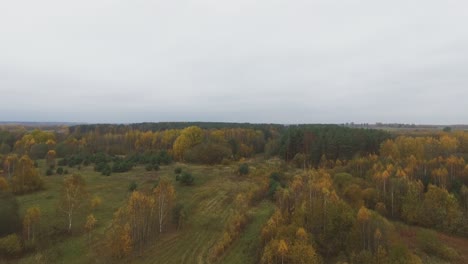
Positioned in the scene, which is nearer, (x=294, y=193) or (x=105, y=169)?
(x=294, y=193)

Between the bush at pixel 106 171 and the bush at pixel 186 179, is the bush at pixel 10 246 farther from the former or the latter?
the bush at pixel 106 171

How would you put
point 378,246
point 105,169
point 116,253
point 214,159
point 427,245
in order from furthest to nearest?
point 214,159 → point 105,169 → point 427,245 → point 116,253 → point 378,246

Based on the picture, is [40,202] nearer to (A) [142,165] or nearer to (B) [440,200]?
(A) [142,165]

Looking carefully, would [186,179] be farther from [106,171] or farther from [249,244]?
[249,244]

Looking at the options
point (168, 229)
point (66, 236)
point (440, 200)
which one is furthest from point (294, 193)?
point (66, 236)

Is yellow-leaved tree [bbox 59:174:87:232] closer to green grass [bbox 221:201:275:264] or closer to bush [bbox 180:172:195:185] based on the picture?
green grass [bbox 221:201:275:264]

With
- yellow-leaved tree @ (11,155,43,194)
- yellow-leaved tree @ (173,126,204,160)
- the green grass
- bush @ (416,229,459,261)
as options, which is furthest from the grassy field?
yellow-leaved tree @ (173,126,204,160)
